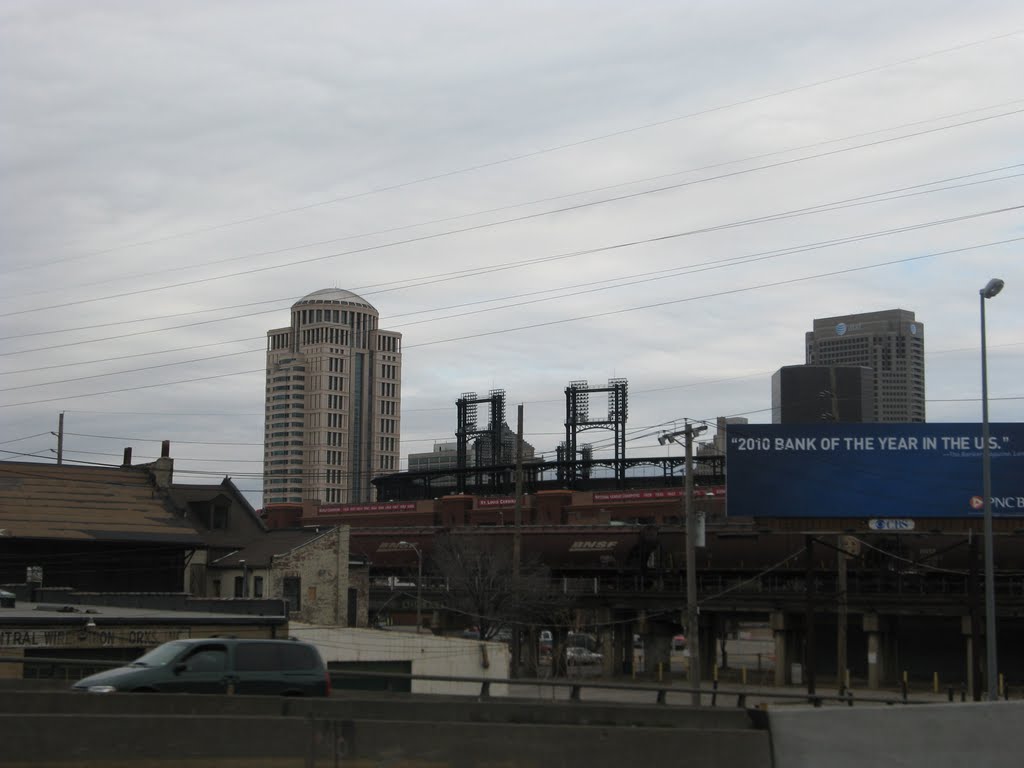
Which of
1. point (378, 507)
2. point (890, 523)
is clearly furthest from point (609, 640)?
point (378, 507)

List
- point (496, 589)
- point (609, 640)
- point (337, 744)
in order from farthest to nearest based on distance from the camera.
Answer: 1. point (496, 589)
2. point (609, 640)
3. point (337, 744)

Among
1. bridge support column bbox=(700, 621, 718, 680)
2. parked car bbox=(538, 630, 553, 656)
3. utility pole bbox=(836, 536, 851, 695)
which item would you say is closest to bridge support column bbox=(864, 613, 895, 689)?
utility pole bbox=(836, 536, 851, 695)

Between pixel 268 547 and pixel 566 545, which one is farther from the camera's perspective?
pixel 566 545

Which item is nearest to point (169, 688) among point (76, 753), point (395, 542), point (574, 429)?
point (76, 753)

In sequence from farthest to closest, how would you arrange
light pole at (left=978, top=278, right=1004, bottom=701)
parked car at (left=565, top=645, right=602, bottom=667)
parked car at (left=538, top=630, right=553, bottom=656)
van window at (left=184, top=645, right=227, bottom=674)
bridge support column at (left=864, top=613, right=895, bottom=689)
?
parked car at (left=538, top=630, right=553, bottom=656), parked car at (left=565, top=645, right=602, bottom=667), bridge support column at (left=864, top=613, right=895, bottom=689), light pole at (left=978, top=278, right=1004, bottom=701), van window at (left=184, top=645, right=227, bottom=674)

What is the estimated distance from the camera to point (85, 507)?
164ft

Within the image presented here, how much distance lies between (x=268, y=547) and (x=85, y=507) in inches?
324

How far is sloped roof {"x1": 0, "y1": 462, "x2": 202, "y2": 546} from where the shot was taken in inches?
1861

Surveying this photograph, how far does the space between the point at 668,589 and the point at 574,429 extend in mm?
68927

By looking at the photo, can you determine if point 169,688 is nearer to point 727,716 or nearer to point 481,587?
point 727,716

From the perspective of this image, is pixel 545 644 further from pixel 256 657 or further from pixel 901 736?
pixel 901 736

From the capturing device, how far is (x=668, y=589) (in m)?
53.9

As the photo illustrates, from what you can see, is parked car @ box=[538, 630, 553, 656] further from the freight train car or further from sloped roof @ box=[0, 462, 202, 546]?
sloped roof @ box=[0, 462, 202, 546]

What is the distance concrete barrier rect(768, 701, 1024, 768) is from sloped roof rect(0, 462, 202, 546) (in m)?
41.1
